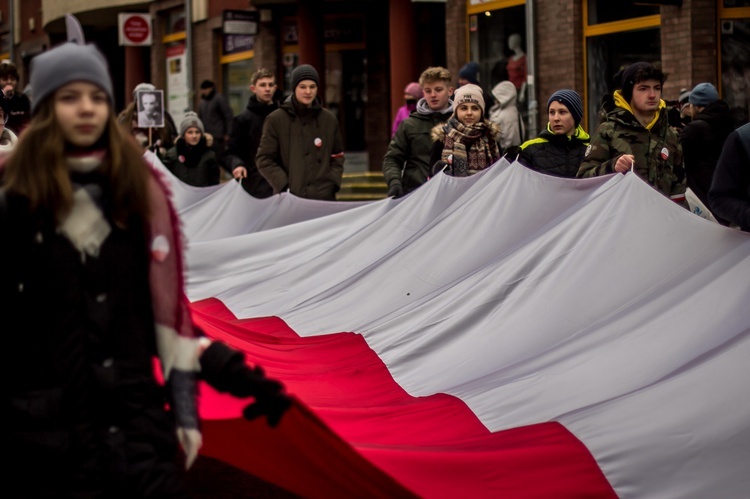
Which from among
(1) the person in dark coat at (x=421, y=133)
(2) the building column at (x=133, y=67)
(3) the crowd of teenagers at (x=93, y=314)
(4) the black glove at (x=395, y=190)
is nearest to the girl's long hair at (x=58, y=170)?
(3) the crowd of teenagers at (x=93, y=314)

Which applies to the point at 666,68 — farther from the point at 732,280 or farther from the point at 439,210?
the point at 732,280

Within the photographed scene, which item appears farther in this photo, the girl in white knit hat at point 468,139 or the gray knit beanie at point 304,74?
the gray knit beanie at point 304,74

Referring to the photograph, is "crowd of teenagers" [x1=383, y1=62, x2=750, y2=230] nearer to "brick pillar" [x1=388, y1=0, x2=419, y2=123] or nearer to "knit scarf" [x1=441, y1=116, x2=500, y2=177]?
"knit scarf" [x1=441, y1=116, x2=500, y2=177]

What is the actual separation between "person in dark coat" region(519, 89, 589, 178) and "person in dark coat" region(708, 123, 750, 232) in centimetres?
288

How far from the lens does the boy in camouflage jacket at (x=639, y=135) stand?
28.0 ft

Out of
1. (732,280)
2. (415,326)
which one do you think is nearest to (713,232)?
(732,280)

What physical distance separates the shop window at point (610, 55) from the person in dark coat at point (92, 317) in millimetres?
15319

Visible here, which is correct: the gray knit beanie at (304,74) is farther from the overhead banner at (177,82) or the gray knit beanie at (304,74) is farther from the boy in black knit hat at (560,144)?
the overhead banner at (177,82)

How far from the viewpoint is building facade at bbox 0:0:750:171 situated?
1700 cm

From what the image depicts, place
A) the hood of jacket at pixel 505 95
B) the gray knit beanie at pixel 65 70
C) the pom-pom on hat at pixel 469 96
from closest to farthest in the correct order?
the gray knit beanie at pixel 65 70
the pom-pom on hat at pixel 469 96
the hood of jacket at pixel 505 95

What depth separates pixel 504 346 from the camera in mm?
7406

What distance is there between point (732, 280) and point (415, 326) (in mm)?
2153

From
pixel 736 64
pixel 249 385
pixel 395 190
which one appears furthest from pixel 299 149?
pixel 249 385

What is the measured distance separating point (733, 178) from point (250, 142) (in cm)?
807
